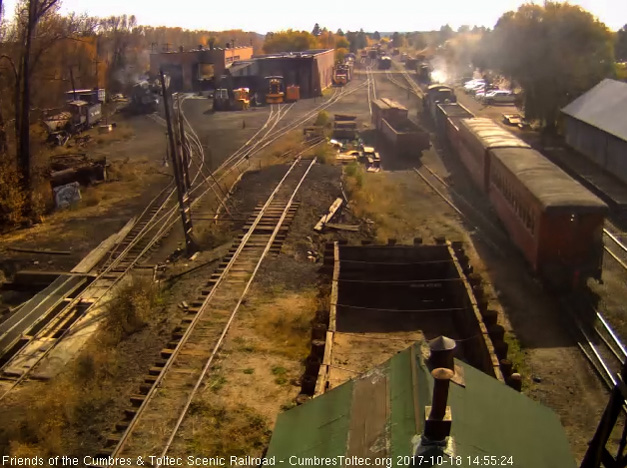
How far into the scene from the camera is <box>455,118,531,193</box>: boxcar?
21.7 m

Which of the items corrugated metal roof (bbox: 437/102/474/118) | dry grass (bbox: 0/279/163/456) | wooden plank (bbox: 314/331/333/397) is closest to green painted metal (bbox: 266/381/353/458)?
wooden plank (bbox: 314/331/333/397)

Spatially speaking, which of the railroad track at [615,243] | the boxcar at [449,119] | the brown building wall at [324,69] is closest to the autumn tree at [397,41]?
the brown building wall at [324,69]

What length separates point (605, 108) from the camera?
27031mm

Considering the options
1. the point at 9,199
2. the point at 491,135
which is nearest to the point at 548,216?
the point at 491,135

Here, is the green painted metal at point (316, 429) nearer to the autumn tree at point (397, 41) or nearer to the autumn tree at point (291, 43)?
the autumn tree at point (291, 43)

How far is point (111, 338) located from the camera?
41.9 ft

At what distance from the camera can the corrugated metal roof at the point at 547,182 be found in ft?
47.1

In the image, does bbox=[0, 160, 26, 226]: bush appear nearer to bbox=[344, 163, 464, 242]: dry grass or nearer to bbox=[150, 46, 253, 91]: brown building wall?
bbox=[344, 163, 464, 242]: dry grass

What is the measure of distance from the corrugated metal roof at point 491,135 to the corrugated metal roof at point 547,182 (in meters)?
1.18

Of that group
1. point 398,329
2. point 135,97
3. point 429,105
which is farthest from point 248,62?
point 398,329

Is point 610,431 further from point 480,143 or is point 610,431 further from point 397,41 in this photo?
point 397,41

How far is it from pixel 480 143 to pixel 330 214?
692cm

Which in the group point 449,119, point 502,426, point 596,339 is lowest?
point 596,339

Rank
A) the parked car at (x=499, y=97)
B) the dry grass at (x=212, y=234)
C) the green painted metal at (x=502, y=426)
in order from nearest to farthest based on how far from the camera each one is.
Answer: the green painted metal at (x=502, y=426) → the dry grass at (x=212, y=234) → the parked car at (x=499, y=97)
